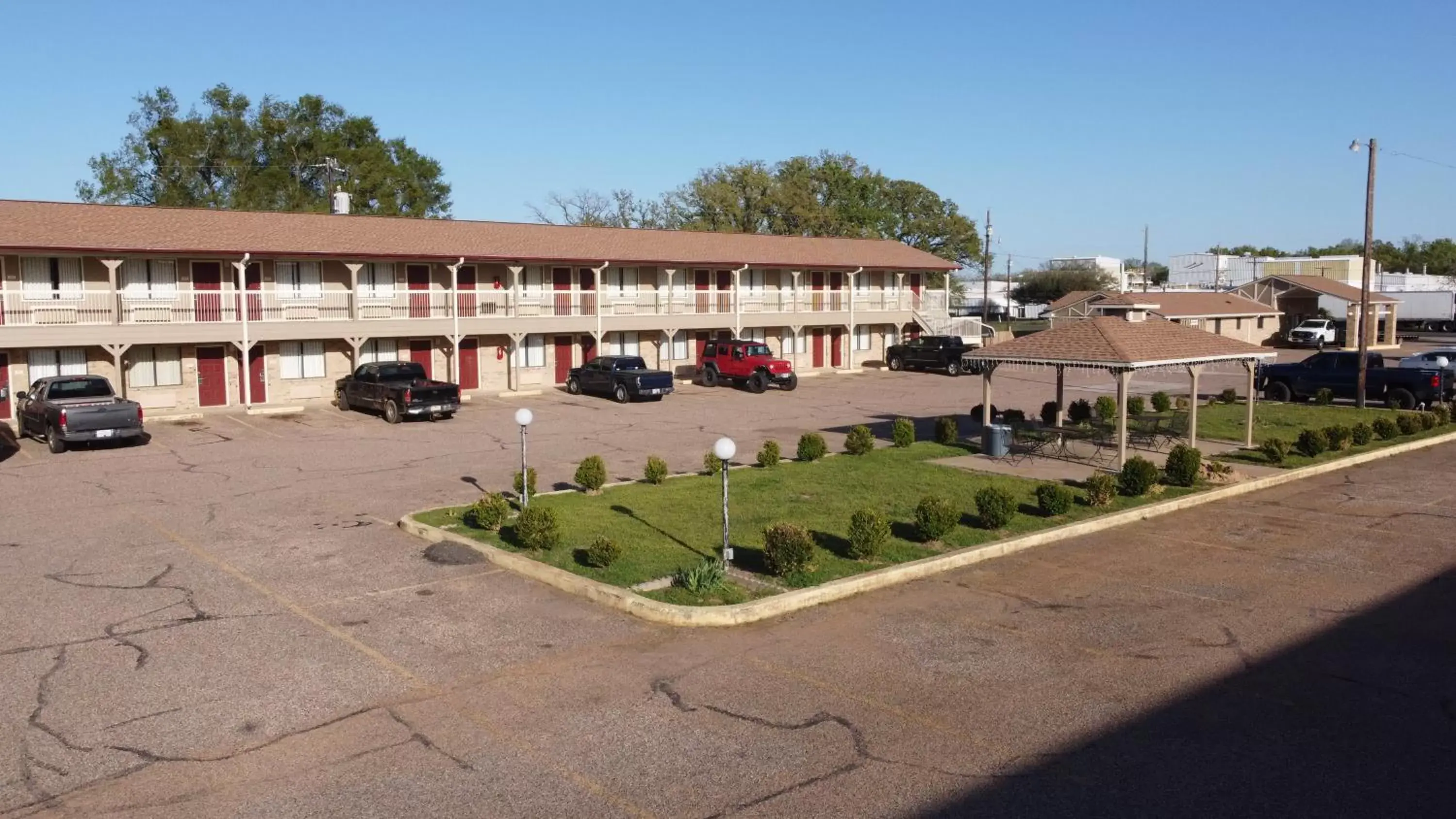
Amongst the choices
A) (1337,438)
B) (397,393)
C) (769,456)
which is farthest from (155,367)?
(1337,438)

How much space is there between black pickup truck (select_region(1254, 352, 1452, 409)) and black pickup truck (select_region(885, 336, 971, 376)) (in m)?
12.1

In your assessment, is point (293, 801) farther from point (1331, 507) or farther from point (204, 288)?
point (204, 288)

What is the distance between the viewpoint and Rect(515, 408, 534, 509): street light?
668 inches

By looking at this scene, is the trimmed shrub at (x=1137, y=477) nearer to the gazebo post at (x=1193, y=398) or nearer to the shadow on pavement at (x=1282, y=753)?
the gazebo post at (x=1193, y=398)

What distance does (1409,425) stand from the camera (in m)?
26.8

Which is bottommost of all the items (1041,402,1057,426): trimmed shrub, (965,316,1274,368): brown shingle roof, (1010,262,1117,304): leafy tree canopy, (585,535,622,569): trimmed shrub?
(585,535,622,569): trimmed shrub

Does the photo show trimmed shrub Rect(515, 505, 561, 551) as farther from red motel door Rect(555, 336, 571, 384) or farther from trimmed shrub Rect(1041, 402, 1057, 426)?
red motel door Rect(555, 336, 571, 384)

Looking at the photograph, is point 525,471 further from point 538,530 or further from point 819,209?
point 819,209

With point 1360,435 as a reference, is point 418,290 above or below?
above

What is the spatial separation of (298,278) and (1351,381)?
105 ft

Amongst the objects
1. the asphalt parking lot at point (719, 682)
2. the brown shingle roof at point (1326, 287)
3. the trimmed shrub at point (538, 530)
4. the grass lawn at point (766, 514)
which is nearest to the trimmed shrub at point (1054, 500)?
the grass lawn at point (766, 514)

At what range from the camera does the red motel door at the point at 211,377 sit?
32.2 m

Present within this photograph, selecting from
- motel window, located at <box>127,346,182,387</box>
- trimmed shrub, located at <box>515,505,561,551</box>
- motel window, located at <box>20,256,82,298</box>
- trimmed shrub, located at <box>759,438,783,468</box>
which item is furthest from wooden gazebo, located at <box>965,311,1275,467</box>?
motel window, located at <box>20,256,82,298</box>

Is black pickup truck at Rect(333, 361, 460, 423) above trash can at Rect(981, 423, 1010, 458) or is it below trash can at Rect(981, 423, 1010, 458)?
above
